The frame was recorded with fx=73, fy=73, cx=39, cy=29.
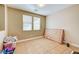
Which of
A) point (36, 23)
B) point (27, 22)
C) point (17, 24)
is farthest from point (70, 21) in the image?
point (17, 24)

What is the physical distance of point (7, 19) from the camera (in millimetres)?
1729

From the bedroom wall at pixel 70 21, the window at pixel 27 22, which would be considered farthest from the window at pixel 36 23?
the bedroom wall at pixel 70 21

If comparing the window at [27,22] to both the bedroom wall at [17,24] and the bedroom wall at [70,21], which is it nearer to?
the bedroom wall at [17,24]

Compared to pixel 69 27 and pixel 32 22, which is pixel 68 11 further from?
pixel 32 22

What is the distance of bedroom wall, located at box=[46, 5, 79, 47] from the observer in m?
2.44

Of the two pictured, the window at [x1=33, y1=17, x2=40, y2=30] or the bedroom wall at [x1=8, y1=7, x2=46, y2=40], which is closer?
the bedroom wall at [x1=8, y1=7, x2=46, y2=40]


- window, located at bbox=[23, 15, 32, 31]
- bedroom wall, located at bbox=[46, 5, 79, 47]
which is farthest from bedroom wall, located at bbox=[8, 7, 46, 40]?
bedroom wall, located at bbox=[46, 5, 79, 47]

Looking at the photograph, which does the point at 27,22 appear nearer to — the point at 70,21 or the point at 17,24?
the point at 17,24

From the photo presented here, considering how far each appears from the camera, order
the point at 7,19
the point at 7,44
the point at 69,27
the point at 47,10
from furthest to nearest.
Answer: the point at 69,27
the point at 47,10
the point at 7,19
the point at 7,44

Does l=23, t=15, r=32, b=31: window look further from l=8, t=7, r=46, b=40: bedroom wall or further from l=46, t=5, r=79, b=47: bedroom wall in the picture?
l=46, t=5, r=79, b=47: bedroom wall

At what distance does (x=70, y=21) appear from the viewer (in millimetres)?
2672

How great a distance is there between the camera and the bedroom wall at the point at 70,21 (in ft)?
7.99

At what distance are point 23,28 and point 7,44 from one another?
1.94ft

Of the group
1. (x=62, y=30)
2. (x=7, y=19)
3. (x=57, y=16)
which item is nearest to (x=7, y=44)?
(x=7, y=19)
